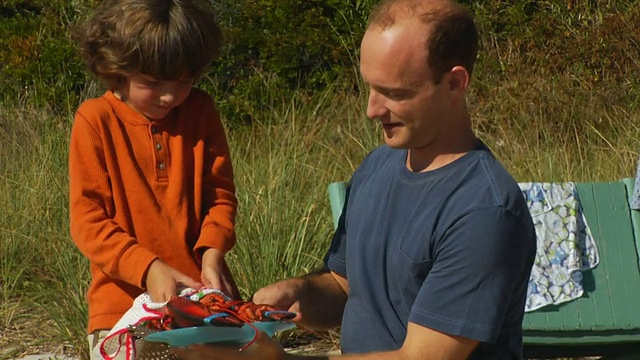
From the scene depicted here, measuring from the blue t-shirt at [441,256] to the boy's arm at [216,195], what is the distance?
53 cm

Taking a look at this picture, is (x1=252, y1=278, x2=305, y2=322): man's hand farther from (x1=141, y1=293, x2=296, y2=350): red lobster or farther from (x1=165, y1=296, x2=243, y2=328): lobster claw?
(x1=165, y1=296, x2=243, y2=328): lobster claw

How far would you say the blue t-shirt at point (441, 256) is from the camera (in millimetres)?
2705

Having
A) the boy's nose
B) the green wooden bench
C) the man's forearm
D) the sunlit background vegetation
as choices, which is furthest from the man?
the sunlit background vegetation

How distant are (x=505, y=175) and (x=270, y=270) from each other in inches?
118

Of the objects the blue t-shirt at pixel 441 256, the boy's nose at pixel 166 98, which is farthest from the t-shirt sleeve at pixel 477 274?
the boy's nose at pixel 166 98

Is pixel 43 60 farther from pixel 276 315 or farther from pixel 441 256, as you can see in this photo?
pixel 441 256

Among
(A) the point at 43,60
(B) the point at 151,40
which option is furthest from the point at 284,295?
(A) the point at 43,60

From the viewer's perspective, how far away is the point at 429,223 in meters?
2.79

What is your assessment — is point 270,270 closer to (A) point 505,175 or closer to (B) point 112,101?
(B) point 112,101

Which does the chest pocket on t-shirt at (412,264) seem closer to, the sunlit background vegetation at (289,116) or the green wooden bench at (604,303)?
the green wooden bench at (604,303)

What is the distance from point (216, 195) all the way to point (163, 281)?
452 mm

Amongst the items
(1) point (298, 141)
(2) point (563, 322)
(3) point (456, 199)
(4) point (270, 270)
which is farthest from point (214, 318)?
(1) point (298, 141)

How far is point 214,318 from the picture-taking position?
264 centimetres

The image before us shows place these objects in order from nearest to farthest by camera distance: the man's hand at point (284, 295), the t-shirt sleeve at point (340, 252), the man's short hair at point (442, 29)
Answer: the man's short hair at point (442, 29) < the man's hand at point (284, 295) < the t-shirt sleeve at point (340, 252)
